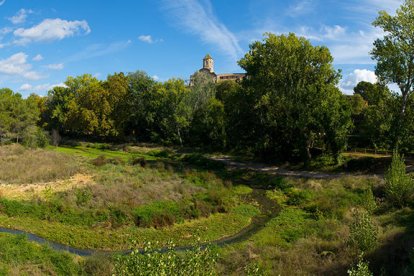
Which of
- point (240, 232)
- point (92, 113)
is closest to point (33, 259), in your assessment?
point (240, 232)

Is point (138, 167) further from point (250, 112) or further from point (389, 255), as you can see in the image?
point (389, 255)

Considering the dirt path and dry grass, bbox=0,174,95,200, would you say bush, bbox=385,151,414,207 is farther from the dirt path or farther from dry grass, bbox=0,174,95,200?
dry grass, bbox=0,174,95,200

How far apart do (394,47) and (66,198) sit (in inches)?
1644

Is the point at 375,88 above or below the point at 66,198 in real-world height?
above

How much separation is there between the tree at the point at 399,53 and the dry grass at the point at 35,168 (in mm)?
40968

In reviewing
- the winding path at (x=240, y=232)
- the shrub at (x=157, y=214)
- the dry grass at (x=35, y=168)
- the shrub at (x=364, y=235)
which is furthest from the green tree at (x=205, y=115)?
the shrub at (x=364, y=235)

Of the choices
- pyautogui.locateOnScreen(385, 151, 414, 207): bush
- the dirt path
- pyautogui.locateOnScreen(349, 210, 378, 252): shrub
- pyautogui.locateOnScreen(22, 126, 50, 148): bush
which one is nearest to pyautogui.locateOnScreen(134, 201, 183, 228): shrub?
pyautogui.locateOnScreen(349, 210, 378, 252): shrub

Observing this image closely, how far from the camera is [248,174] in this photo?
177ft

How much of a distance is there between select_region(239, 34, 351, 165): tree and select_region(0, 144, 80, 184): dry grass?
91.5 feet

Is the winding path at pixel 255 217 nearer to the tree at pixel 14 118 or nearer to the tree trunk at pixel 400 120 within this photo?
the tree trunk at pixel 400 120

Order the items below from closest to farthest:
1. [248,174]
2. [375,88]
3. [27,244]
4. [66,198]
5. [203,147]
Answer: [27,244] → [66,198] → [375,88] → [248,174] → [203,147]

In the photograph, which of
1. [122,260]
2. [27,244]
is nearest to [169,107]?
[27,244]

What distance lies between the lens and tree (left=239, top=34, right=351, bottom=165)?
2036 inches

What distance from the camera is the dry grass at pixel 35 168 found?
42312mm
